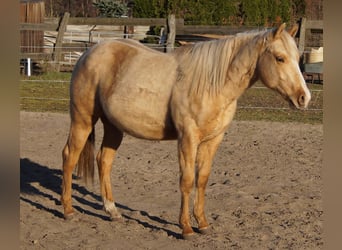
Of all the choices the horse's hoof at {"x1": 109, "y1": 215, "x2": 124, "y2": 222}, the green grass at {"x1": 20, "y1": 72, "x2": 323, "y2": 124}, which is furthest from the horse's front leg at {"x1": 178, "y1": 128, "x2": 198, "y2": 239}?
the green grass at {"x1": 20, "y1": 72, "x2": 323, "y2": 124}

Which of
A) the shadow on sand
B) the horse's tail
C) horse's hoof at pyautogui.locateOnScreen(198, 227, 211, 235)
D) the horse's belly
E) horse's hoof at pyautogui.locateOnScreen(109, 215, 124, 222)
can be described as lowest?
the shadow on sand

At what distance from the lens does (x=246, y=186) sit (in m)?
5.34

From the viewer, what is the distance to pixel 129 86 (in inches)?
156

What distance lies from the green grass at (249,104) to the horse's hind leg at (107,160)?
16.1ft

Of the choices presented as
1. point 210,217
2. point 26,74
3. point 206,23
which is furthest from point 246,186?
point 206,23

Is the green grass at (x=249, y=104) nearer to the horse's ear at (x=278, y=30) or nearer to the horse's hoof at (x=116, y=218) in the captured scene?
the horse's hoof at (x=116, y=218)

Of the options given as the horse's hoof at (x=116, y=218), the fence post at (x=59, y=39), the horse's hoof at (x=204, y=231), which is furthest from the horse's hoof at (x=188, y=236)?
the fence post at (x=59, y=39)

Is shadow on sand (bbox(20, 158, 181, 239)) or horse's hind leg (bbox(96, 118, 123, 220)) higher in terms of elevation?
horse's hind leg (bbox(96, 118, 123, 220))

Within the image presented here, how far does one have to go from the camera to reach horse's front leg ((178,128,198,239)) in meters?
3.70

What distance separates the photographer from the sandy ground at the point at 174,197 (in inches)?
152

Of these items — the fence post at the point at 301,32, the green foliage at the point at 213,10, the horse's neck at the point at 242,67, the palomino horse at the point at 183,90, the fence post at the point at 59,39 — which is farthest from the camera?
the green foliage at the point at 213,10

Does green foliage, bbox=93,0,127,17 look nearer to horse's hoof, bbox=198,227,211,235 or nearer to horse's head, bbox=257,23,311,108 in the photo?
horse's hoof, bbox=198,227,211,235

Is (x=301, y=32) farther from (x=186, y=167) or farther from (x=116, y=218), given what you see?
(x=186, y=167)
